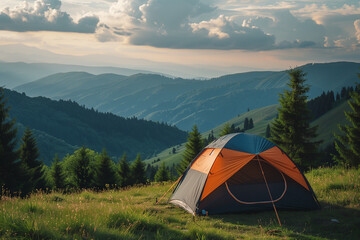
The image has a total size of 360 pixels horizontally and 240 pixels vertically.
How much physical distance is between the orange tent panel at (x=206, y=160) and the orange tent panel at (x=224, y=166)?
216 mm

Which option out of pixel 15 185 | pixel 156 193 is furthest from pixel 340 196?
pixel 15 185

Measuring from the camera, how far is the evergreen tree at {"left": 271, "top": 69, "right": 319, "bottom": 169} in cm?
3209

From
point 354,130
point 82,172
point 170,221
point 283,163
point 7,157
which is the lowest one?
point 82,172

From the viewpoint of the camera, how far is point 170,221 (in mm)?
10055

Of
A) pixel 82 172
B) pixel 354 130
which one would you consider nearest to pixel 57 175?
pixel 82 172

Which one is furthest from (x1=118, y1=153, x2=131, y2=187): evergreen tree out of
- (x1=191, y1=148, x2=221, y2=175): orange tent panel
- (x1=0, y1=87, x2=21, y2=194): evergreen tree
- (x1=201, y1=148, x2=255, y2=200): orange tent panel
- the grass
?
(x1=201, y1=148, x2=255, y2=200): orange tent panel

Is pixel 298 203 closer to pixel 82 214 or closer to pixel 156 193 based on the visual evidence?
pixel 156 193

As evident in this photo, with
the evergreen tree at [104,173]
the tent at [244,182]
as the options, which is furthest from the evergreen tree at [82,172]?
the tent at [244,182]

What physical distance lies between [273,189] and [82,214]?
26.3ft

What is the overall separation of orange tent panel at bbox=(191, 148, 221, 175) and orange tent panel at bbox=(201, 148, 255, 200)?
0.22m

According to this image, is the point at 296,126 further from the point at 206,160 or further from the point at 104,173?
the point at 104,173

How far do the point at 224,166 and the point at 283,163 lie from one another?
2614 mm

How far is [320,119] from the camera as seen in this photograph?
154 metres

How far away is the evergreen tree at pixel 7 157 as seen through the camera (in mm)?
25797
